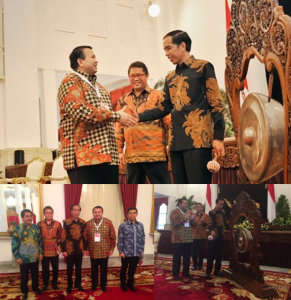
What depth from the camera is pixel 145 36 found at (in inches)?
288

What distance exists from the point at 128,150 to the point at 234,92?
0.85 meters

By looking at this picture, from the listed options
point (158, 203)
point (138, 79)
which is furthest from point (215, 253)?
point (138, 79)

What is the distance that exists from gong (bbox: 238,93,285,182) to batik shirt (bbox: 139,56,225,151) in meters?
0.20

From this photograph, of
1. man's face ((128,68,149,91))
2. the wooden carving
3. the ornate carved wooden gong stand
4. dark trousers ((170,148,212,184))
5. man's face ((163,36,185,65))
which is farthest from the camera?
man's face ((128,68,149,91))

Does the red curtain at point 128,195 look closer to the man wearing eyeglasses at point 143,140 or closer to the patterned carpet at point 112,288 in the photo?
the patterned carpet at point 112,288

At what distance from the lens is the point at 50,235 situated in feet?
5.23

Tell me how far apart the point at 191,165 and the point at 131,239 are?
74cm

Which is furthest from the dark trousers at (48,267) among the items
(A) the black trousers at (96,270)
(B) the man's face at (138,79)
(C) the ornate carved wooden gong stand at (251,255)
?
(B) the man's face at (138,79)

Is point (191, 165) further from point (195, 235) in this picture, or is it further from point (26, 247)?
point (26, 247)

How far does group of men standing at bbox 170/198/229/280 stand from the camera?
1604 mm

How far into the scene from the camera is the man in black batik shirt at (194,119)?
222cm

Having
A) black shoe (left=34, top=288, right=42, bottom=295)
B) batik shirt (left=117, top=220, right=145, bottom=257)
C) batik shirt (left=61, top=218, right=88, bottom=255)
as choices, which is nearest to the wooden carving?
batik shirt (left=117, top=220, right=145, bottom=257)

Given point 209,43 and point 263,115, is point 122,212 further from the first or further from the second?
point 209,43

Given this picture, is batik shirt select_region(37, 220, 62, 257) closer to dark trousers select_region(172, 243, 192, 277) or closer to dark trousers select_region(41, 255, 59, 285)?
dark trousers select_region(41, 255, 59, 285)
